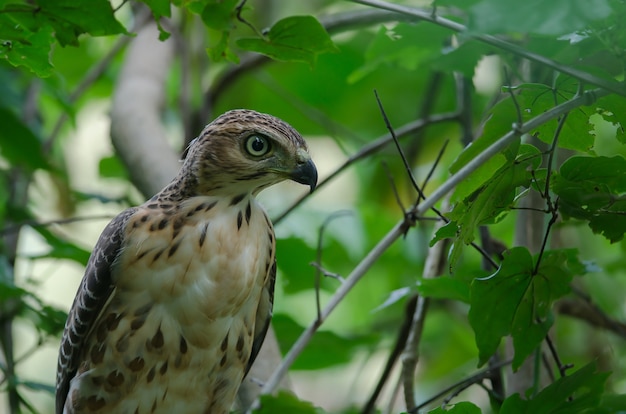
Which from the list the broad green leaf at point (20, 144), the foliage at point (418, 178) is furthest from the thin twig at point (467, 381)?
the broad green leaf at point (20, 144)

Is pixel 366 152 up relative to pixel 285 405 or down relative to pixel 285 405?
up

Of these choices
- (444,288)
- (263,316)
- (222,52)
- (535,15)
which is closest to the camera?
(535,15)

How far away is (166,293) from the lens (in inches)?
87.4

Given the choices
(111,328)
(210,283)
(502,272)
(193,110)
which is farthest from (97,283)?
(193,110)

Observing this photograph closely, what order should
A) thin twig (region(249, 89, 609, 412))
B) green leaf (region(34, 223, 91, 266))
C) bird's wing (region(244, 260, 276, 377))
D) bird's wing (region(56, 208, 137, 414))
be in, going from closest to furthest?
thin twig (region(249, 89, 609, 412))
bird's wing (region(56, 208, 137, 414))
bird's wing (region(244, 260, 276, 377))
green leaf (region(34, 223, 91, 266))

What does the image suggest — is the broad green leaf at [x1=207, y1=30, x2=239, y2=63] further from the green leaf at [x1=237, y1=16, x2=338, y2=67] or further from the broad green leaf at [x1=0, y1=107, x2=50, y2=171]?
the broad green leaf at [x1=0, y1=107, x2=50, y2=171]

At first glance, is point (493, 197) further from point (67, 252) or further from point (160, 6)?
point (67, 252)

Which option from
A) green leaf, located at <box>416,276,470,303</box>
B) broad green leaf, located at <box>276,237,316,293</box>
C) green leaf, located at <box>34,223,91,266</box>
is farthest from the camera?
broad green leaf, located at <box>276,237,316,293</box>

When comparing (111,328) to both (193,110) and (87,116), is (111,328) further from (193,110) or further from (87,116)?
(87,116)

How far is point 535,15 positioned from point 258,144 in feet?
3.53

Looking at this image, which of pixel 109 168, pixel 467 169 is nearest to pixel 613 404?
pixel 467 169

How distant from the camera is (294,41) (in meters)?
1.76

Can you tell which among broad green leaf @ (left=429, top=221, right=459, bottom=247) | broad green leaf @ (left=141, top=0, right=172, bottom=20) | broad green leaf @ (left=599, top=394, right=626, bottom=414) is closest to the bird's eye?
broad green leaf @ (left=141, top=0, right=172, bottom=20)

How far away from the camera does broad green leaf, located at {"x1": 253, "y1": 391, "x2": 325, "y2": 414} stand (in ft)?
4.91
